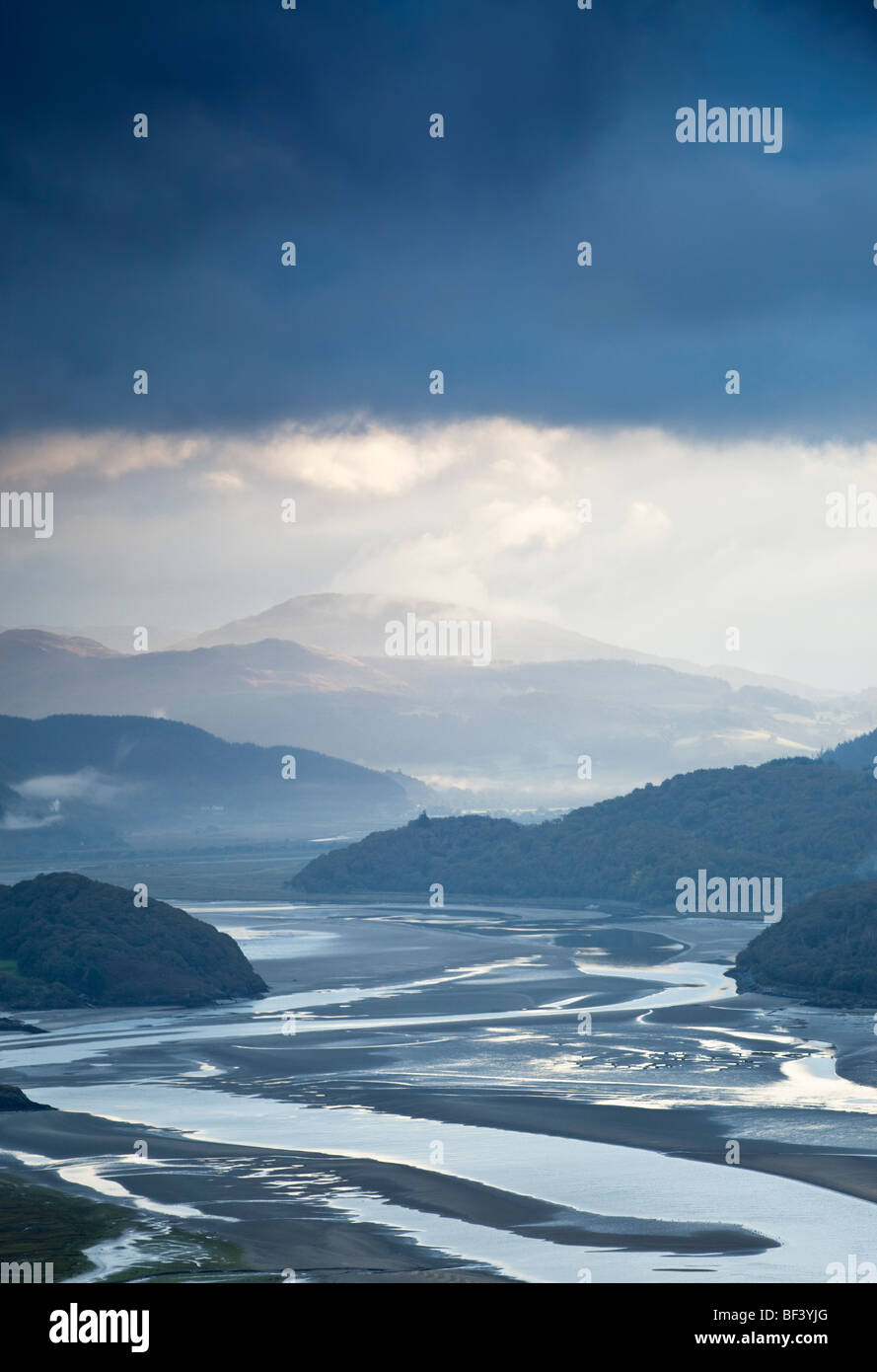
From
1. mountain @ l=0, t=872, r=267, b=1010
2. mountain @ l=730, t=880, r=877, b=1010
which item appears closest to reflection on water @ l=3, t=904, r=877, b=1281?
mountain @ l=730, t=880, r=877, b=1010

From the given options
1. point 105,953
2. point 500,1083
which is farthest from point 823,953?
point 105,953

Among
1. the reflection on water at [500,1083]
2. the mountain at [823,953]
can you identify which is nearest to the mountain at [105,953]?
the reflection on water at [500,1083]

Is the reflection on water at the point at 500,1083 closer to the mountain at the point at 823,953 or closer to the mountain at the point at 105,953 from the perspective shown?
the mountain at the point at 823,953

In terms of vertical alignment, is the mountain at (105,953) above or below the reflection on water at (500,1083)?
above

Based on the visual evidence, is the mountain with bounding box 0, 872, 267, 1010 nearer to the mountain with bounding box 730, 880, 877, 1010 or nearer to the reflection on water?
the reflection on water

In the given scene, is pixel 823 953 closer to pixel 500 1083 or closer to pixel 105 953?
pixel 500 1083
